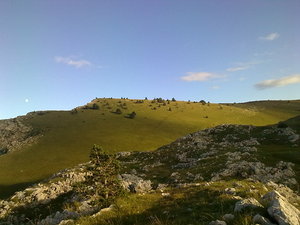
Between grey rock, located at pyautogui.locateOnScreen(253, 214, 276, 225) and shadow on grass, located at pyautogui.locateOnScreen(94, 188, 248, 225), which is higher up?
grey rock, located at pyautogui.locateOnScreen(253, 214, 276, 225)

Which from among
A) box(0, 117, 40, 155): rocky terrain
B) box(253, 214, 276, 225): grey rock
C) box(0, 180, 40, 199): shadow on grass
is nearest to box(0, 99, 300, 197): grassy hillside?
box(0, 180, 40, 199): shadow on grass

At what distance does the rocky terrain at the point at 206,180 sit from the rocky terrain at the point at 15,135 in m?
65.6

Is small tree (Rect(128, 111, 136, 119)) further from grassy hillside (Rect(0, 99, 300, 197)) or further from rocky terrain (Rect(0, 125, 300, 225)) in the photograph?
rocky terrain (Rect(0, 125, 300, 225))

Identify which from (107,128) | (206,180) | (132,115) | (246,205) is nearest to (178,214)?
(246,205)

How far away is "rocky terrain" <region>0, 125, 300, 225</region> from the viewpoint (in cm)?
1494

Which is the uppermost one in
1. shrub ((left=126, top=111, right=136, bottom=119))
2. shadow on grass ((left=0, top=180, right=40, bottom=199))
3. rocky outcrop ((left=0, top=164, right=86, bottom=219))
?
shrub ((left=126, top=111, right=136, bottom=119))

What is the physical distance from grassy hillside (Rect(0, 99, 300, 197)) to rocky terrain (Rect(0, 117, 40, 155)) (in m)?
4.02

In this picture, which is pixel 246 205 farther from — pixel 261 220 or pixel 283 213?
pixel 261 220

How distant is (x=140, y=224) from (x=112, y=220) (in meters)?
1.47

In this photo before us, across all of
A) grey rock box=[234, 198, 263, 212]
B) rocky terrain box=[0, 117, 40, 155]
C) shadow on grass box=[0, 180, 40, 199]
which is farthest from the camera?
rocky terrain box=[0, 117, 40, 155]

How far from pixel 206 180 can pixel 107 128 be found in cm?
9666

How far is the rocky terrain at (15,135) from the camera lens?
121 meters

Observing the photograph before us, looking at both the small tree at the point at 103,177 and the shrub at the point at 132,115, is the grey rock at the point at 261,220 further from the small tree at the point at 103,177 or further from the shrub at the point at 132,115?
the shrub at the point at 132,115

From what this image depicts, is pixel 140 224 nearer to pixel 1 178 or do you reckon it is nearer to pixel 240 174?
pixel 240 174
